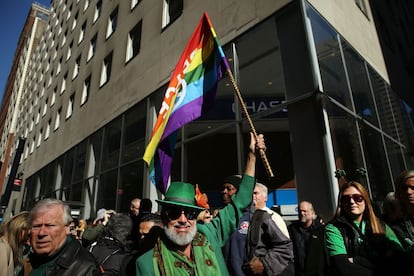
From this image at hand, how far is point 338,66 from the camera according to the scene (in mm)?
6883

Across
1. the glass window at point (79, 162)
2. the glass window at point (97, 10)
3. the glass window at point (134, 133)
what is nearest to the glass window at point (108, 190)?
the glass window at point (134, 133)

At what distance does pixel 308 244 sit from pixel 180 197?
5.71 feet

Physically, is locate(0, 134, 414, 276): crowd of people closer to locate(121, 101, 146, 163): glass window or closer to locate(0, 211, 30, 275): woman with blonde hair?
locate(0, 211, 30, 275): woman with blonde hair

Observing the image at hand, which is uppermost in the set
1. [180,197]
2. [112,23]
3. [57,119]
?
[112,23]

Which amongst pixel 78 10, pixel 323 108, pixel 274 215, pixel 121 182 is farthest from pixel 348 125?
pixel 78 10

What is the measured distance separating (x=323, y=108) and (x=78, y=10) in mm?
21892

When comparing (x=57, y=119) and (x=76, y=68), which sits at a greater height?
(x=76, y=68)

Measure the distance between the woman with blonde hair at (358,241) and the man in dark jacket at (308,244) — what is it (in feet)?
0.49

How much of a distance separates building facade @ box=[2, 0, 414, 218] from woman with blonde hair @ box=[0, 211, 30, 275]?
12.4 feet

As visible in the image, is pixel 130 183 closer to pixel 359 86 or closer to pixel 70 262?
pixel 359 86

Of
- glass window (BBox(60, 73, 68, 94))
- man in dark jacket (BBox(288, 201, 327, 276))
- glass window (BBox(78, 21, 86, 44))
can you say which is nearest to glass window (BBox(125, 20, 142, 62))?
glass window (BBox(78, 21, 86, 44))

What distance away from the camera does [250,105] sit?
8.29 meters

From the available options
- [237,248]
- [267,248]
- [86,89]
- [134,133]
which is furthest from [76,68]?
[267,248]

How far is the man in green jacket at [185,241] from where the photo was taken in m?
2.02
